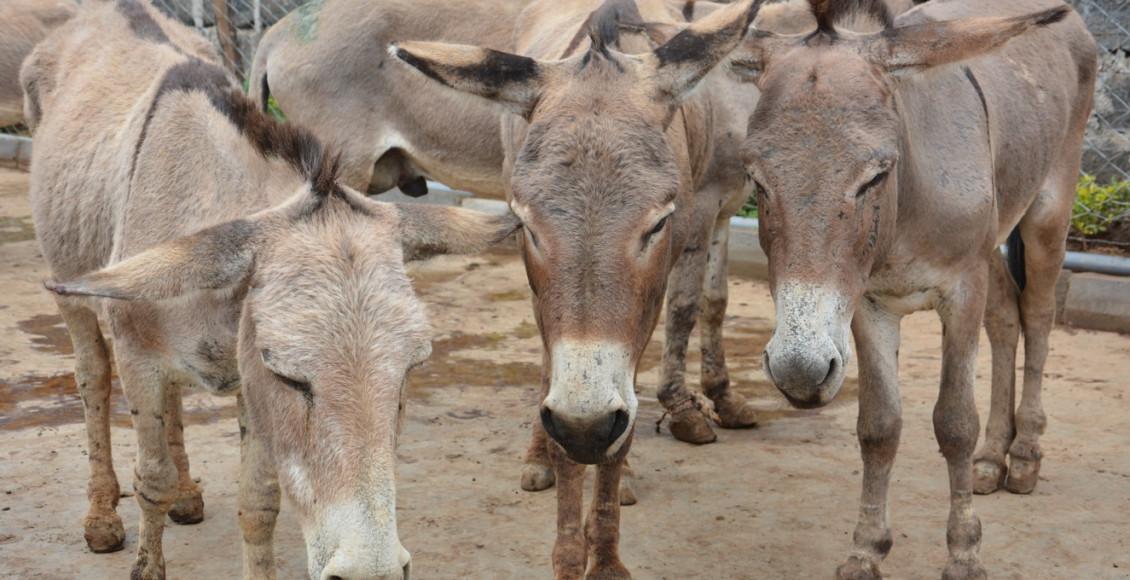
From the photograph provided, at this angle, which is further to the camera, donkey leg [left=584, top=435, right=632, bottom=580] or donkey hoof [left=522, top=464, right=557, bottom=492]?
donkey hoof [left=522, top=464, right=557, bottom=492]

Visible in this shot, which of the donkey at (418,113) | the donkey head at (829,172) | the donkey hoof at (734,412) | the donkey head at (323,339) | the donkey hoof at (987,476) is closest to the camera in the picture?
the donkey head at (323,339)

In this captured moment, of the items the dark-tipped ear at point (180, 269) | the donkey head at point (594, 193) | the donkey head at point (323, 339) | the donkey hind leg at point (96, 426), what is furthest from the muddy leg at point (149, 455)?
the donkey head at point (594, 193)

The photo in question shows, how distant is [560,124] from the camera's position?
3775 mm

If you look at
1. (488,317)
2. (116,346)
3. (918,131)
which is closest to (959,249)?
(918,131)

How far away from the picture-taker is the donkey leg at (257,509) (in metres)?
3.79

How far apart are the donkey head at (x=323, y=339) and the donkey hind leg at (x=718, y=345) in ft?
10.2

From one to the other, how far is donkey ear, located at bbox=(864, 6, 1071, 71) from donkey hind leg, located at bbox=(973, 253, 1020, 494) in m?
1.71

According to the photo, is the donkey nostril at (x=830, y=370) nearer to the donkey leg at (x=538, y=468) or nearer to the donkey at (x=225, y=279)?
the donkey at (x=225, y=279)

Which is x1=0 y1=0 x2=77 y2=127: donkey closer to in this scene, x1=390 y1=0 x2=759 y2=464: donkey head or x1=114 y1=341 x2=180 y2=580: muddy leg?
x1=114 y1=341 x2=180 y2=580: muddy leg

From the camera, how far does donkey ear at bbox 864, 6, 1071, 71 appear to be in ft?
12.8

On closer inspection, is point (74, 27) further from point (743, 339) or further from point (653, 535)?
point (743, 339)

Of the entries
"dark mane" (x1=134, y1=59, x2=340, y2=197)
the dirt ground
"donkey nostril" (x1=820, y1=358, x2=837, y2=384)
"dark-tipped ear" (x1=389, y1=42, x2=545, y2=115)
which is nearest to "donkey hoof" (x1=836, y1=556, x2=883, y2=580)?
the dirt ground

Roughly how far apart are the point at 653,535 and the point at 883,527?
91 cm

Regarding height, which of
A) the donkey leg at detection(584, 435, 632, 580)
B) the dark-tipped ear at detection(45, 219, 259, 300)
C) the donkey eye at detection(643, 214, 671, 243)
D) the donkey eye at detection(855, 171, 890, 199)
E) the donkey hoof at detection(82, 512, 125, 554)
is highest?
the dark-tipped ear at detection(45, 219, 259, 300)
